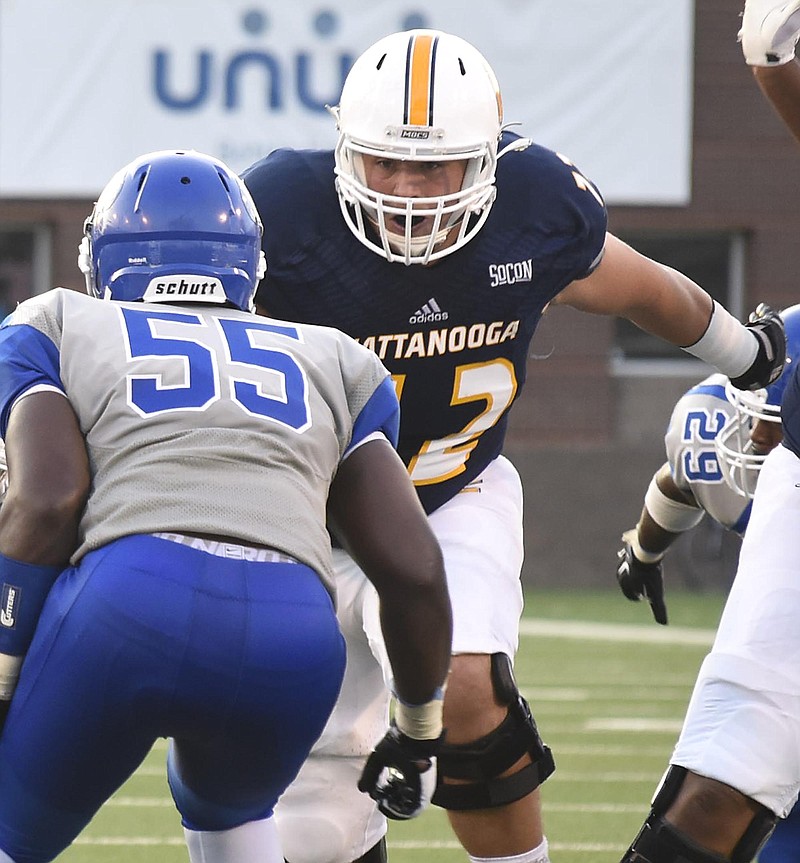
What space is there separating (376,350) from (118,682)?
1.36 metres

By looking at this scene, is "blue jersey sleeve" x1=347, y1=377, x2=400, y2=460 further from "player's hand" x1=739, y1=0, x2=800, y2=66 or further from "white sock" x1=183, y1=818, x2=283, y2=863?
"player's hand" x1=739, y1=0, x2=800, y2=66

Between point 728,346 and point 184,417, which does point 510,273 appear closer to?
point 728,346

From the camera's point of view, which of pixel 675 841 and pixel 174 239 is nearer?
pixel 174 239

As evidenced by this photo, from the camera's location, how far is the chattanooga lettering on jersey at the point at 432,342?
12.7 ft

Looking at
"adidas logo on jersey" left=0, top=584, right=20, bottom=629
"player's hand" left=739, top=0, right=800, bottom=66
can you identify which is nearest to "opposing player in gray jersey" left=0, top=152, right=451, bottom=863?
"adidas logo on jersey" left=0, top=584, right=20, bottom=629

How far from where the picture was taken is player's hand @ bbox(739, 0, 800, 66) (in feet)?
12.4

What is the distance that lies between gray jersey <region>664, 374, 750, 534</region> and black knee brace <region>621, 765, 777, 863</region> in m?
1.53

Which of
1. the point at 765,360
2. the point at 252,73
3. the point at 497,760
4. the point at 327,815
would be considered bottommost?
the point at 252,73

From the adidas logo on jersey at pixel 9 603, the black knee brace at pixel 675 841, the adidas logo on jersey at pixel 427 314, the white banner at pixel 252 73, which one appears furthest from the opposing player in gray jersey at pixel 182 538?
the white banner at pixel 252 73

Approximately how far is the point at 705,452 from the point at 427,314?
1277 millimetres

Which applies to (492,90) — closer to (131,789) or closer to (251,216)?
(251,216)

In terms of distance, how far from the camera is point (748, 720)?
11.3 feet

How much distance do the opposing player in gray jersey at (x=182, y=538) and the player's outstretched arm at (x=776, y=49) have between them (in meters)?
1.33

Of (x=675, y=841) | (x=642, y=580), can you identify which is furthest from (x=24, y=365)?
(x=642, y=580)
